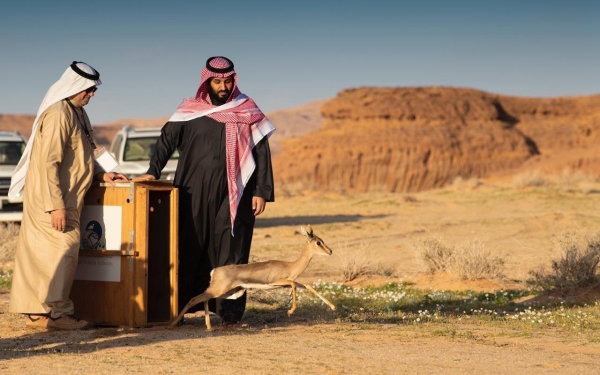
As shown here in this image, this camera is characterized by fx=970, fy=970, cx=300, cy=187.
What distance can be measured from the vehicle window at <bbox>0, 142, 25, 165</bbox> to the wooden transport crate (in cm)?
1142

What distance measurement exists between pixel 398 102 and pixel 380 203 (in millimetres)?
27516

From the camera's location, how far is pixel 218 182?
7738mm

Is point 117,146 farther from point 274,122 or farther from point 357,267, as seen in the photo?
point 274,122

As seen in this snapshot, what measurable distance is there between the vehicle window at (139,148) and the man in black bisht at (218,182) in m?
11.3

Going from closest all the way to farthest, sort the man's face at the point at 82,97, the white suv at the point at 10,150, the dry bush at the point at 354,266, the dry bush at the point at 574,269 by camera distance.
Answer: the man's face at the point at 82,97 < the dry bush at the point at 574,269 < the dry bush at the point at 354,266 < the white suv at the point at 10,150

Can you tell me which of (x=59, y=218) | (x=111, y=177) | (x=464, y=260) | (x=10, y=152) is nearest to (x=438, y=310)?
(x=464, y=260)

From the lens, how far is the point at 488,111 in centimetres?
5909

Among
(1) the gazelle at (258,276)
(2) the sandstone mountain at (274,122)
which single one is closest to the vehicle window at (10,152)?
(1) the gazelle at (258,276)

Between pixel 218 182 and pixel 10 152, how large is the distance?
1196cm

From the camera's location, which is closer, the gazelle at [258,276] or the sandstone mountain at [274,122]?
the gazelle at [258,276]

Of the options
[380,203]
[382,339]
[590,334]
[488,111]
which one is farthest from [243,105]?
[488,111]

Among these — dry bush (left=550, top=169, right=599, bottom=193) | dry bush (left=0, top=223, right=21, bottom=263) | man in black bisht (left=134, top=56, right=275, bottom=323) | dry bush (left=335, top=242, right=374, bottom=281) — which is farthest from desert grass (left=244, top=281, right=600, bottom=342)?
dry bush (left=550, top=169, right=599, bottom=193)

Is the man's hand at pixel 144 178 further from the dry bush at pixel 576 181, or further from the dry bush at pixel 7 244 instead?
the dry bush at pixel 576 181

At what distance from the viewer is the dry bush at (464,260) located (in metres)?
12.0
